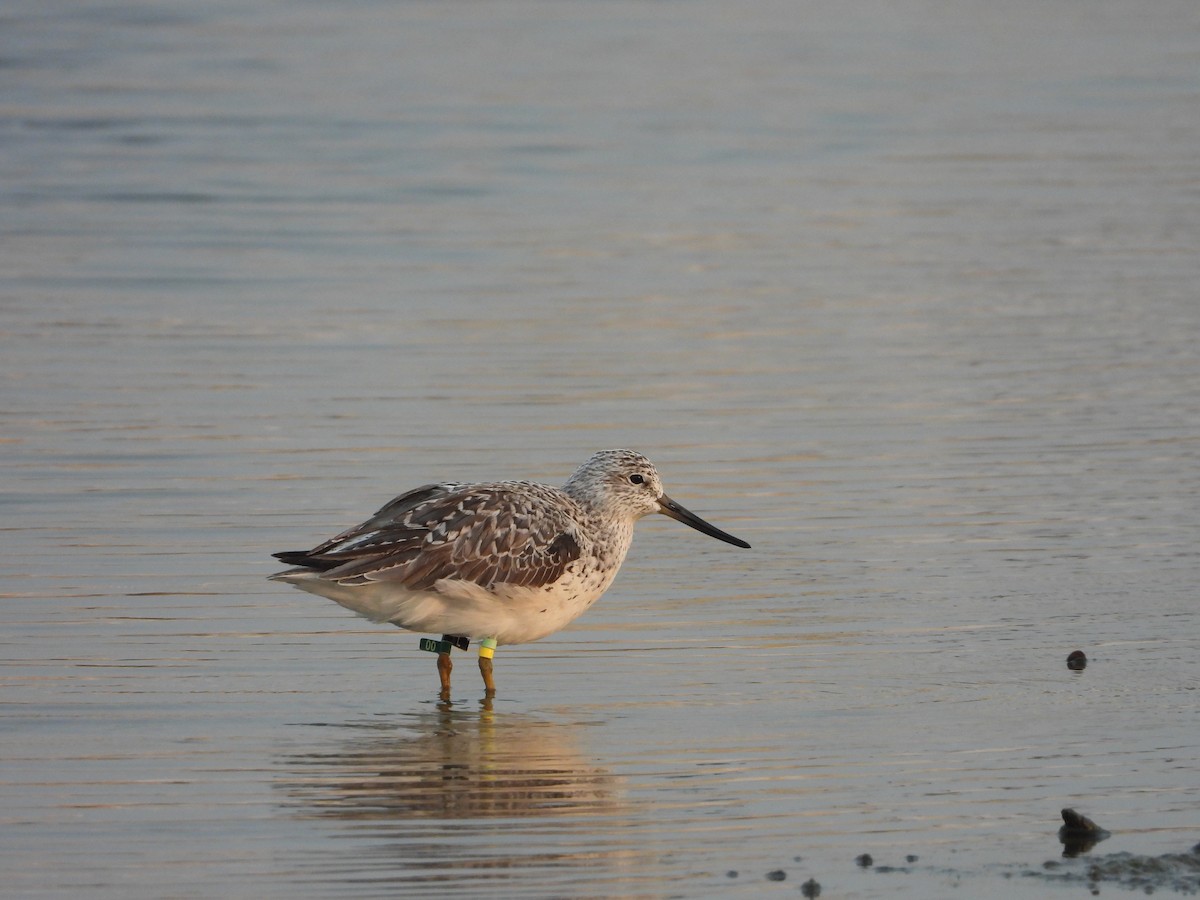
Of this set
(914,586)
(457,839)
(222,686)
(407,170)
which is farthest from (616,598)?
(407,170)

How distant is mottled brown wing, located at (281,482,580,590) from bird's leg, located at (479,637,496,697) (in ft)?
0.98

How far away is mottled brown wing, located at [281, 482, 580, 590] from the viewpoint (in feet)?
31.4

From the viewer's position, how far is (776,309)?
18094 mm

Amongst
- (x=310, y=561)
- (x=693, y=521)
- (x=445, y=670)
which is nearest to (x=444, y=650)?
(x=445, y=670)

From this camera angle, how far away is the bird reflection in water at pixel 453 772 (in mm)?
8070

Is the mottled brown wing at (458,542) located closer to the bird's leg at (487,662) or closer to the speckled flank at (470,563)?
the speckled flank at (470,563)

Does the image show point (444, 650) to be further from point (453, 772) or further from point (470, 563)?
point (453, 772)

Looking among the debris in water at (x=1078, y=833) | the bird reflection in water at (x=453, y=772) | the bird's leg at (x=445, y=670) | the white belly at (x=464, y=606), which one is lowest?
the debris in water at (x=1078, y=833)

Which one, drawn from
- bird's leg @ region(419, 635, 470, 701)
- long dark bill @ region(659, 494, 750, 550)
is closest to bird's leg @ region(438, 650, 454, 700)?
bird's leg @ region(419, 635, 470, 701)

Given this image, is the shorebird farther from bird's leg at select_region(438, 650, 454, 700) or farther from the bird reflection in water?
the bird reflection in water

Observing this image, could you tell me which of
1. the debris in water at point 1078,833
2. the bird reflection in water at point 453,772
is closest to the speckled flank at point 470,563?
the bird reflection in water at point 453,772

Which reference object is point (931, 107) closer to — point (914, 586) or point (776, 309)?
point (776, 309)

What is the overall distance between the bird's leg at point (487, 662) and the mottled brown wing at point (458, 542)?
0.98 feet

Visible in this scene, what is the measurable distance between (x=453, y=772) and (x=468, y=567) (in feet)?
4.58
